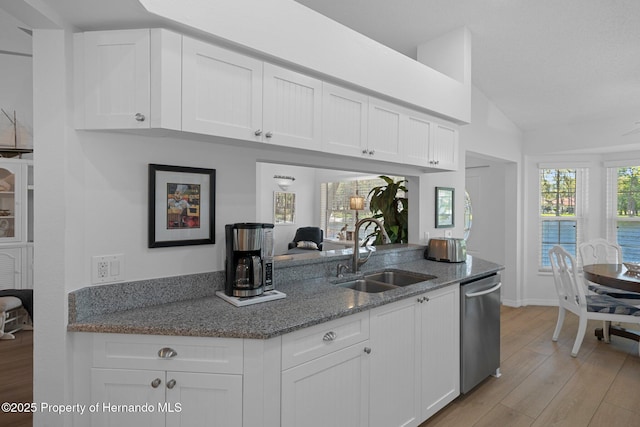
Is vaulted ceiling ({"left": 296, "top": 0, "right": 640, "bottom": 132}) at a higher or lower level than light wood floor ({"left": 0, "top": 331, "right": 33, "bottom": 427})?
higher

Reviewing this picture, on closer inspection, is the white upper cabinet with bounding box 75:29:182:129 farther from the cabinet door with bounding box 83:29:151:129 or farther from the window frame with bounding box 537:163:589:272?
the window frame with bounding box 537:163:589:272

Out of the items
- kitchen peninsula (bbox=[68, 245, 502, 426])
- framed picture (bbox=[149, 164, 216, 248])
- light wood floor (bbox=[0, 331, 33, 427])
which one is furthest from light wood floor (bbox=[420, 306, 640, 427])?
light wood floor (bbox=[0, 331, 33, 427])

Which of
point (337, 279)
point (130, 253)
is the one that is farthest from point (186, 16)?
point (337, 279)

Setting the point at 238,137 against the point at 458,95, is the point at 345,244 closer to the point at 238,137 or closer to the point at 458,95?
the point at 458,95

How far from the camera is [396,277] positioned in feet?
8.86

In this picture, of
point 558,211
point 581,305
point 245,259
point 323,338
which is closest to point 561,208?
point 558,211

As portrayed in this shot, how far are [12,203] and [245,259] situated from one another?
3537mm

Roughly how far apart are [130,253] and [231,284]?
52 centimetres

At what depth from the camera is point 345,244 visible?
6.38 metres

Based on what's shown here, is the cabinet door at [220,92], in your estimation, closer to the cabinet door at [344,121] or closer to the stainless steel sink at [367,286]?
the cabinet door at [344,121]

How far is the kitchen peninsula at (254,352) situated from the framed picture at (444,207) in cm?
144

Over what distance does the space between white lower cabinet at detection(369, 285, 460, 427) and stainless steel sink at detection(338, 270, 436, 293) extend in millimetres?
279

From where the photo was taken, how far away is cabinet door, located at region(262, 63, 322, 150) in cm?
173

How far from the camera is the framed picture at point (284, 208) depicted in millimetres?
6898
